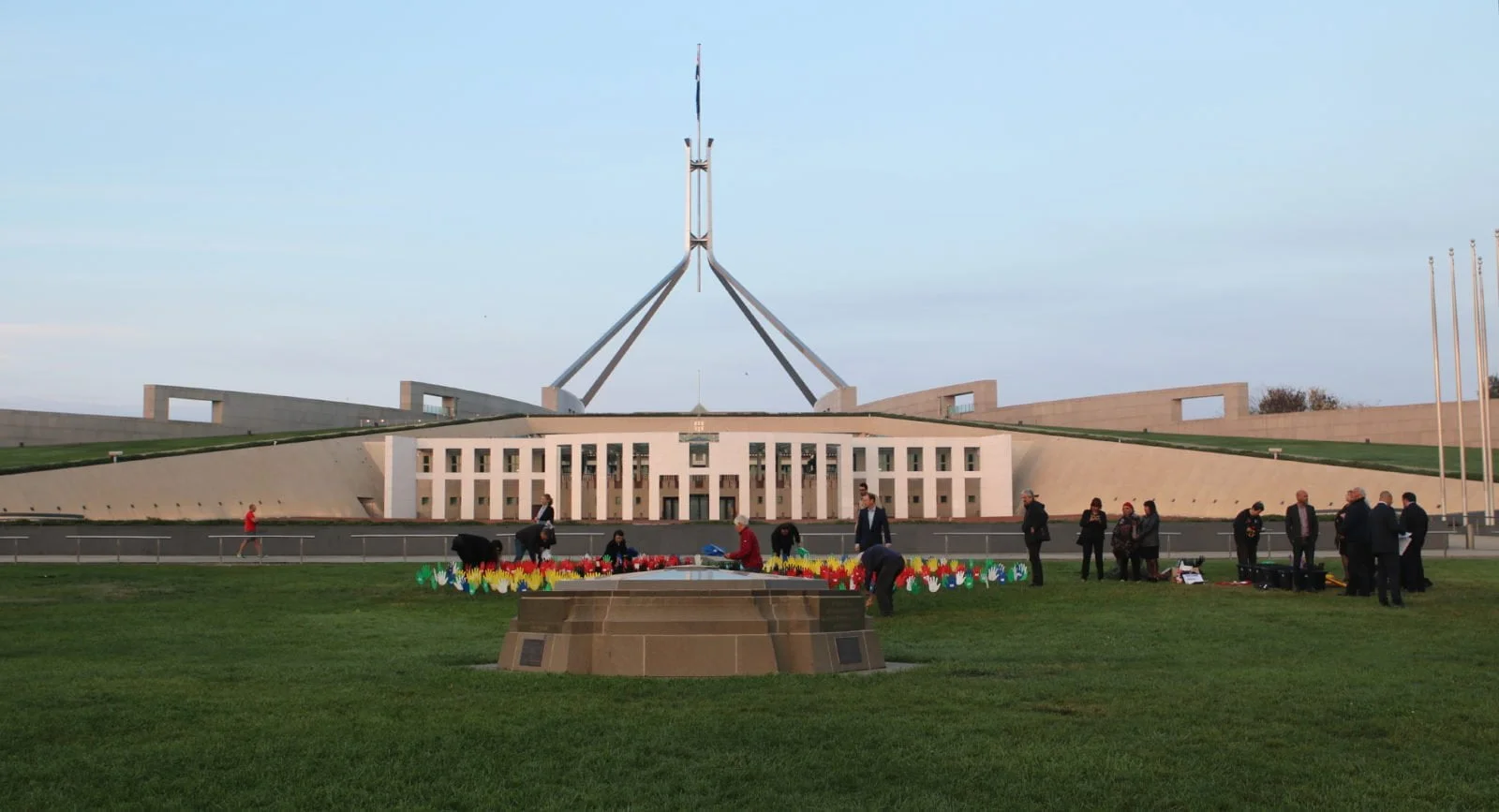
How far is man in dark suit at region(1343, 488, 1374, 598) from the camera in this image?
14.0 metres

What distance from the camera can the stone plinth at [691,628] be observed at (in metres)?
8.57

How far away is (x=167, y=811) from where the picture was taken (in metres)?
5.19

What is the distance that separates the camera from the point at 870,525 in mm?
14984

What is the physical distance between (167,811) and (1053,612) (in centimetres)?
1042

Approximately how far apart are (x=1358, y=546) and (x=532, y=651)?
9130 millimetres

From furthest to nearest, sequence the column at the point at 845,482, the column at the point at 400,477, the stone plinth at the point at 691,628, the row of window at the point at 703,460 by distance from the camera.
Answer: the row of window at the point at 703,460
the column at the point at 400,477
the column at the point at 845,482
the stone plinth at the point at 691,628

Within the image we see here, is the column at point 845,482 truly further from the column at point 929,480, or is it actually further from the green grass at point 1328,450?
the green grass at point 1328,450

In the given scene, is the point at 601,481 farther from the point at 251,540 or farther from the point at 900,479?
the point at 251,540

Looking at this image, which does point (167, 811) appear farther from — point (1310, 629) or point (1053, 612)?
point (1053, 612)

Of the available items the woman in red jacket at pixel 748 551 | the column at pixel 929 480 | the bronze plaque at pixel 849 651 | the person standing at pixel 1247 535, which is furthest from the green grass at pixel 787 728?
the column at pixel 929 480

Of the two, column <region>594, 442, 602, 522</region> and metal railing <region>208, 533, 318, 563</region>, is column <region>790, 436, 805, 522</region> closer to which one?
column <region>594, 442, 602, 522</region>

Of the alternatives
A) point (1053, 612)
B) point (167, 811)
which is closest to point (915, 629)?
point (1053, 612)

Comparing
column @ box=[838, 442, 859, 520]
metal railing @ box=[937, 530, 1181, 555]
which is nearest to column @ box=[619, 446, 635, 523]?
column @ box=[838, 442, 859, 520]

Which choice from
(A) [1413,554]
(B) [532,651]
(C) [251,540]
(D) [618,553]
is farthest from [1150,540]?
(C) [251,540]
